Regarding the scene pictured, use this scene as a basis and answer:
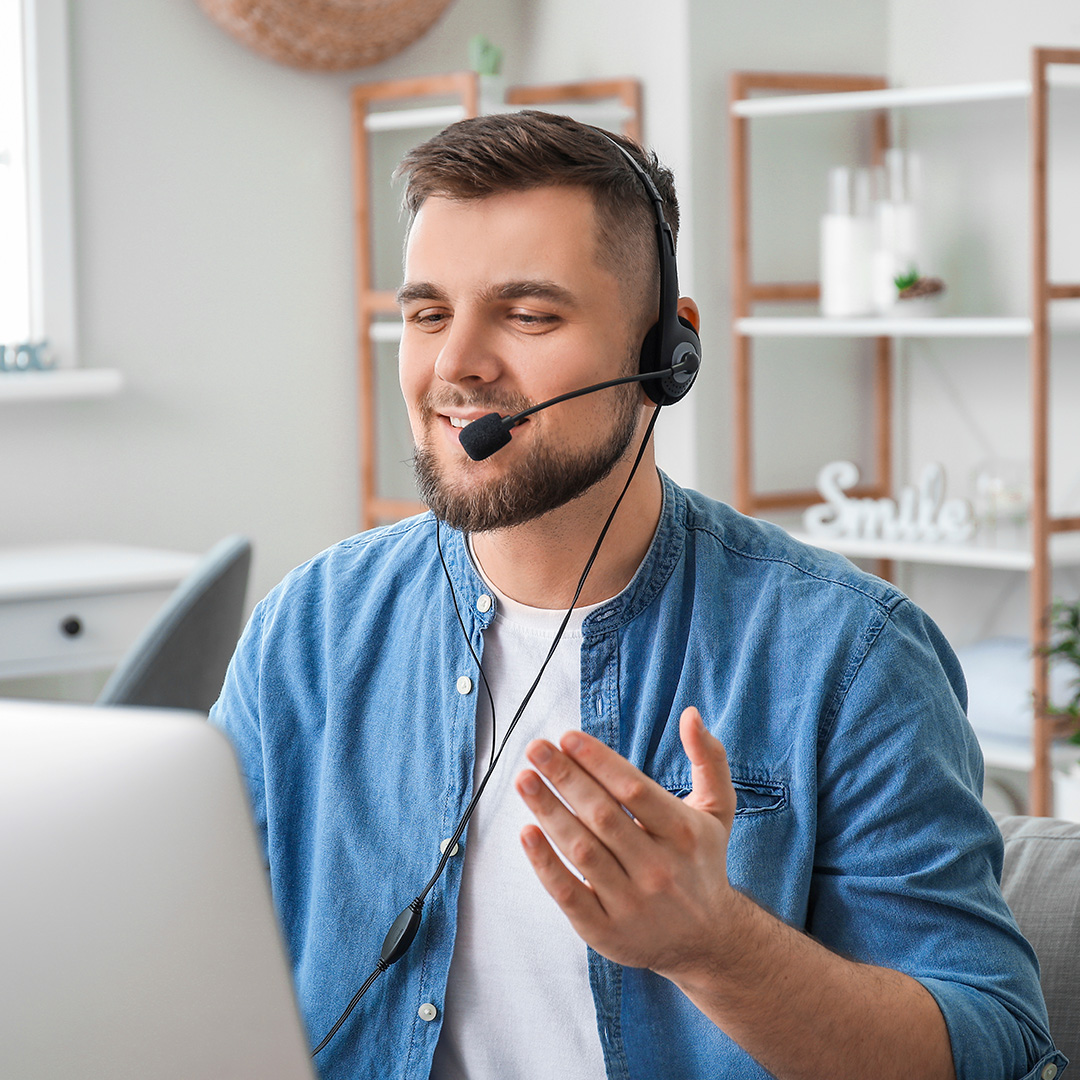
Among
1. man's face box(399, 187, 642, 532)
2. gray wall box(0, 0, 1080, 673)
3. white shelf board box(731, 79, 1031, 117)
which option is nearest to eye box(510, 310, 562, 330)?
man's face box(399, 187, 642, 532)

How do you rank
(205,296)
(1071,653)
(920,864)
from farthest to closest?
(205,296) < (1071,653) < (920,864)

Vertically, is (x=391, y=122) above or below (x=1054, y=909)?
above

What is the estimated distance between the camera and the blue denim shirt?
92 centimetres

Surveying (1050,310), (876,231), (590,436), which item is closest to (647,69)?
(876,231)

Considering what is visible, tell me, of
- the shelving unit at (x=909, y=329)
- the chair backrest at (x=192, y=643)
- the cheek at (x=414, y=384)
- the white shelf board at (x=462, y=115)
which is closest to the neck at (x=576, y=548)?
the cheek at (x=414, y=384)

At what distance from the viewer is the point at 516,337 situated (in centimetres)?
102

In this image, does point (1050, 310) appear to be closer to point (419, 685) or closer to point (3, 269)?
point (419, 685)

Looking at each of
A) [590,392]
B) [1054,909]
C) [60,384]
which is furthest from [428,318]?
[60,384]

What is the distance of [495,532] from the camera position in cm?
108

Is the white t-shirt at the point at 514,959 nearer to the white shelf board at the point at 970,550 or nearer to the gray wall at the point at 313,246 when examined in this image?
the white shelf board at the point at 970,550

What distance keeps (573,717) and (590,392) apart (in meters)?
0.24

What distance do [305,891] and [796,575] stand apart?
44 centimetres

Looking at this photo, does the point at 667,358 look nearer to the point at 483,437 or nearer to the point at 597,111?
the point at 483,437

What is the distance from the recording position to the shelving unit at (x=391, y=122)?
2.83 meters
